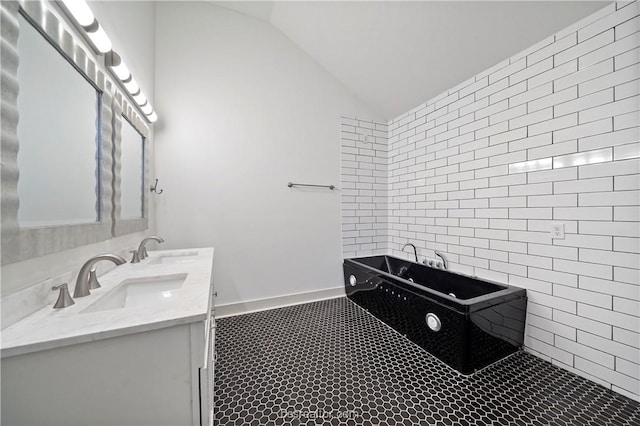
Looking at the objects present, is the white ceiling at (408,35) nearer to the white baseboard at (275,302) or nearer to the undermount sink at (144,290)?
Answer: the white baseboard at (275,302)

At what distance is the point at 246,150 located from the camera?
96.1 inches

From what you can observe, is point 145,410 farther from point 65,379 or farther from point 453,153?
point 453,153

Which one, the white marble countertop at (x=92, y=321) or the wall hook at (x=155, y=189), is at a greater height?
the wall hook at (x=155, y=189)

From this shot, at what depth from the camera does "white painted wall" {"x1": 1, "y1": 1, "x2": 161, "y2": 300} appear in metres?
0.75

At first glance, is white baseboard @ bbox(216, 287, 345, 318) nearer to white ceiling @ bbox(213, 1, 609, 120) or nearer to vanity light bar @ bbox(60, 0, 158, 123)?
vanity light bar @ bbox(60, 0, 158, 123)

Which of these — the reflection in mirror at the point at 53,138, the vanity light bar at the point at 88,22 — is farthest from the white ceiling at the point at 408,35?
the reflection in mirror at the point at 53,138

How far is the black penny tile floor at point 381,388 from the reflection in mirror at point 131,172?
117 cm

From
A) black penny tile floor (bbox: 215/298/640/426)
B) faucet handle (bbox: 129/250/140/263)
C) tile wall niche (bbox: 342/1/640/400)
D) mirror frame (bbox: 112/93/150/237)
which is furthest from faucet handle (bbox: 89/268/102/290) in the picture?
tile wall niche (bbox: 342/1/640/400)

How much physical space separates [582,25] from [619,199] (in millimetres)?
1069

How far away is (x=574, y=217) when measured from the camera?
4.93ft

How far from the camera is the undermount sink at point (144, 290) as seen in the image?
108 cm

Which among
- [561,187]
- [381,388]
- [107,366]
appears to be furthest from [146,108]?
[561,187]

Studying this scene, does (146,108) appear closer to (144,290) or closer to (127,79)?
(127,79)

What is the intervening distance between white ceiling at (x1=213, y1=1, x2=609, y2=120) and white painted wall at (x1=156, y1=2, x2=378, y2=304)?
226 mm
